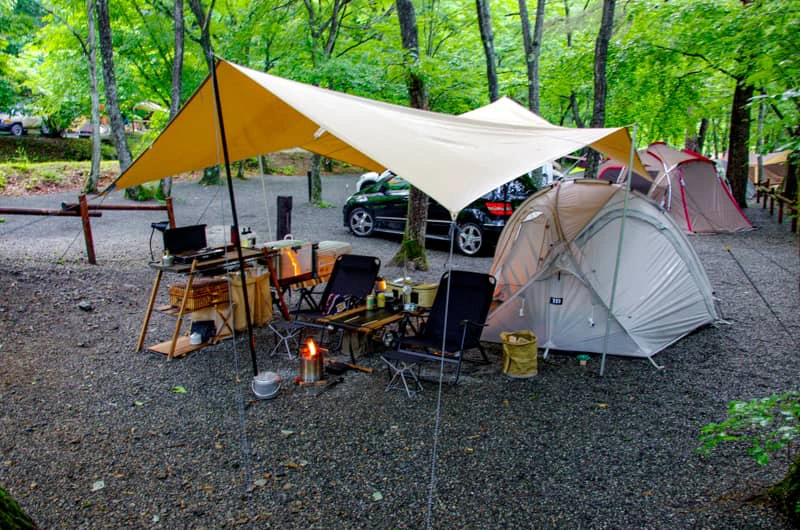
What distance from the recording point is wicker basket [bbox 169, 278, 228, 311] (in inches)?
215

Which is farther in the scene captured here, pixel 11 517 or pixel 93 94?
pixel 93 94

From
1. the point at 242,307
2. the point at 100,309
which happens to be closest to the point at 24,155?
the point at 100,309

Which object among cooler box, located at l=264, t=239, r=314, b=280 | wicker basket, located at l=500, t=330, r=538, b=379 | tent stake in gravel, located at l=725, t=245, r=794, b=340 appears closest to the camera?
wicker basket, located at l=500, t=330, r=538, b=379

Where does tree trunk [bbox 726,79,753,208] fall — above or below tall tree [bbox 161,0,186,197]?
below

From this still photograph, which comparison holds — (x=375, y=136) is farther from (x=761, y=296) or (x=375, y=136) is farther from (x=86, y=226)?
(x=761, y=296)

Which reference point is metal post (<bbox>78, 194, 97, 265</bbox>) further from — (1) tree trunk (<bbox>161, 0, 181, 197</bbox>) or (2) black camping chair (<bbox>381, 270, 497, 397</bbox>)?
(2) black camping chair (<bbox>381, 270, 497, 397</bbox>)

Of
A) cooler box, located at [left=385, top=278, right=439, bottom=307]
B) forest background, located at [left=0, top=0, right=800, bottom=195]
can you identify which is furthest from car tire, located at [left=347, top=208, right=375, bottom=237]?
cooler box, located at [left=385, top=278, right=439, bottom=307]

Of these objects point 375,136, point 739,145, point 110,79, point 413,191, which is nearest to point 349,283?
point 375,136

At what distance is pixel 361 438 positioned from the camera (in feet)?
12.7

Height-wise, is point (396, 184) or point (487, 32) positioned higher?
point (487, 32)

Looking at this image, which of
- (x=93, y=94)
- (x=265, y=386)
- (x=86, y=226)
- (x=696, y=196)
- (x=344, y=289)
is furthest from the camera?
(x=93, y=94)

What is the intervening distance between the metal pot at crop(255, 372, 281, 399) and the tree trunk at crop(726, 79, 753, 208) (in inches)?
537

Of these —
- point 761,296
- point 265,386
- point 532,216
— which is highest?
point 532,216

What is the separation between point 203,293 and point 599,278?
13.2 feet
